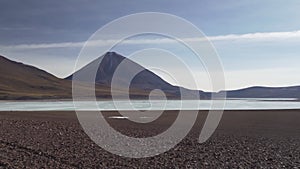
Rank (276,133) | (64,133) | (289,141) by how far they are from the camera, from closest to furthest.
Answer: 1. (289,141)
2. (64,133)
3. (276,133)

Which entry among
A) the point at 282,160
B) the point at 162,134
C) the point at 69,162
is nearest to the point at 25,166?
the point at 69,162

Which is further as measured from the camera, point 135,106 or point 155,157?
point 135,106

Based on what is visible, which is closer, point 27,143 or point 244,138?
point 27,143

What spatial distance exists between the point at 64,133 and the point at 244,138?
37.7 feet

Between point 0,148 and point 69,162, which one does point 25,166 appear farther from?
point 0,148

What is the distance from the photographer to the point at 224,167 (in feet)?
52.0

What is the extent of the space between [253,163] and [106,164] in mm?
6001

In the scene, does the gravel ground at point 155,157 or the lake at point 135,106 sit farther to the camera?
the lake at point 135,106

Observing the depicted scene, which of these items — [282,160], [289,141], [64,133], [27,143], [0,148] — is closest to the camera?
[282,160]

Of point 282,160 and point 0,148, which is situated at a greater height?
point 0,148

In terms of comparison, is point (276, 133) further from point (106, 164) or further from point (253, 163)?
point (106, 164)

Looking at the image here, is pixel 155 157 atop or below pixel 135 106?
below

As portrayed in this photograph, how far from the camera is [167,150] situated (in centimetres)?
2020

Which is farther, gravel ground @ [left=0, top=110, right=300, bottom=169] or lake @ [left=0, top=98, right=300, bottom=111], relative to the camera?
lake @ [left=0, top=98, right=300, bottom=111]
